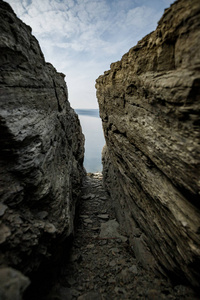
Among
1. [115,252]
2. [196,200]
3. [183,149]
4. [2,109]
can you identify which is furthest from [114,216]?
[2,109]

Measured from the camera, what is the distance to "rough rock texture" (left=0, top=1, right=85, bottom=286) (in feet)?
11.6

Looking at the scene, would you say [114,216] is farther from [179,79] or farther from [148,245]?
[179,79]

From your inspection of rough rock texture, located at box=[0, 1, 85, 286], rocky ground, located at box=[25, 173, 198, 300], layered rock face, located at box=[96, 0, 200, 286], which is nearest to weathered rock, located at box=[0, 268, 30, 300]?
rough rock texture, located at box=[0, 1, 85, 286]

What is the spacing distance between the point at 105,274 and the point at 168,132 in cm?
633

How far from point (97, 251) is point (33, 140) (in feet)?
21.2

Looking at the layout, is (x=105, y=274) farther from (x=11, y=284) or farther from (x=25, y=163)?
(x=25, y=163)

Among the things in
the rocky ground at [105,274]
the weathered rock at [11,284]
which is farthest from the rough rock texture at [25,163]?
the rocky ground at [105,274]

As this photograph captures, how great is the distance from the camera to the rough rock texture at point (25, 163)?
11.6ft

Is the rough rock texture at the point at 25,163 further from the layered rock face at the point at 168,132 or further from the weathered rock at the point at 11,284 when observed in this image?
the layered rock face at the point at 168,132

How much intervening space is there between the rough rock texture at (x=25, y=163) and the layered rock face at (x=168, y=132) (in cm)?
366

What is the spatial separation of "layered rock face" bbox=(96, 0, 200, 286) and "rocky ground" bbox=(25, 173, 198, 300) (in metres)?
0.60

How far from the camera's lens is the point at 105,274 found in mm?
5602

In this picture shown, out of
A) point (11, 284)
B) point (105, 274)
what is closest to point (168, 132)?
point (11, 284)

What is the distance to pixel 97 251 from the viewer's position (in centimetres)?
691
